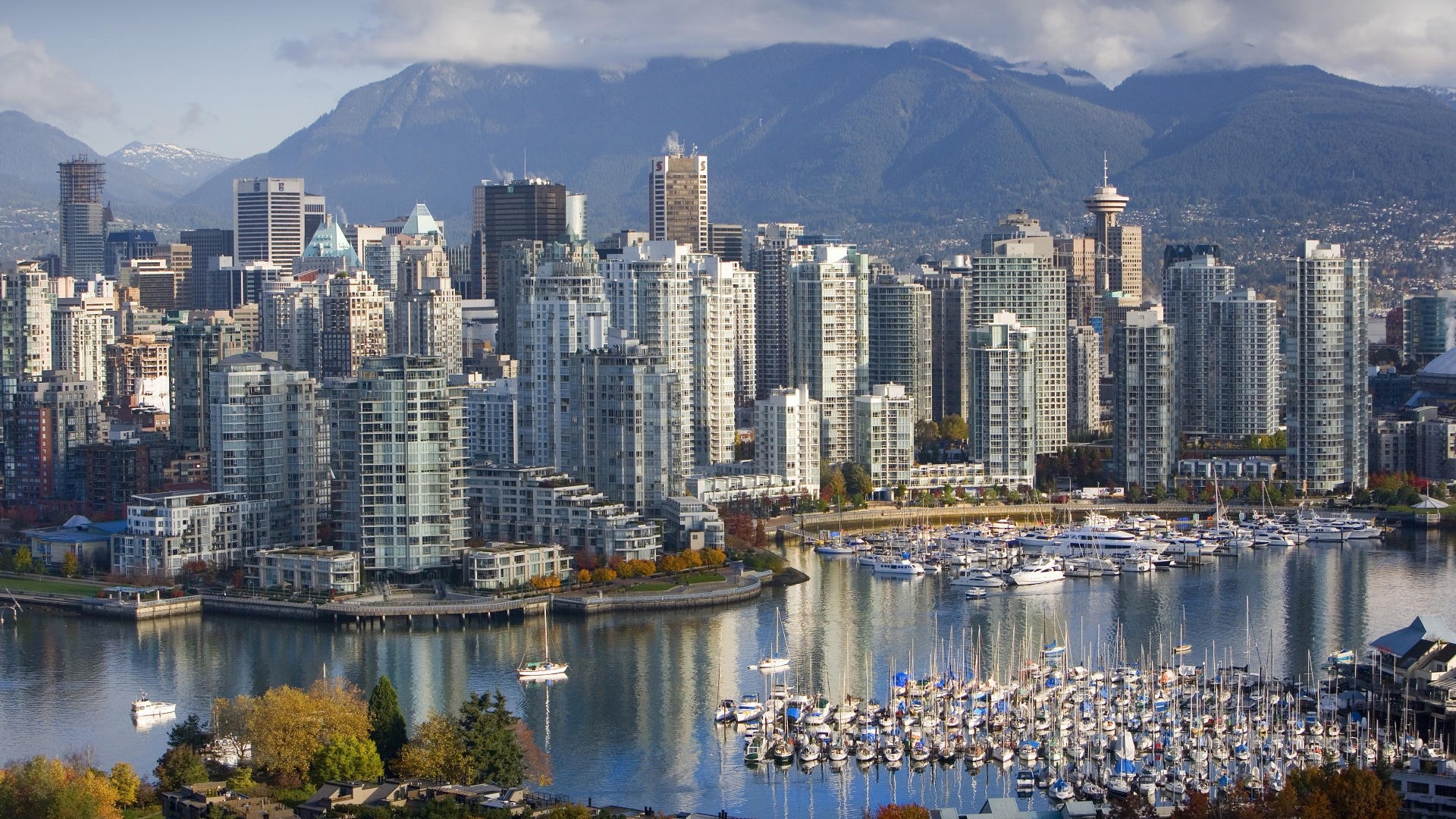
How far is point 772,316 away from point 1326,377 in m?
20.0

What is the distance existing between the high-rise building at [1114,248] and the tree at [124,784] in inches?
2622

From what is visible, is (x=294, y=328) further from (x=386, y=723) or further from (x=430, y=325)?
(x=386, y=723)

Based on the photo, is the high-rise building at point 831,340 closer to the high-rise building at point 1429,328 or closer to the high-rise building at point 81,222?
the high-rise building at point 1429,328

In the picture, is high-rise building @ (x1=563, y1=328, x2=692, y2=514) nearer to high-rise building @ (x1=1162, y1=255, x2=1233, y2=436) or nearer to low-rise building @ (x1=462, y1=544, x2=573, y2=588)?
low-rise building @ (x1=462, y1=544, x2=573, y2=588)

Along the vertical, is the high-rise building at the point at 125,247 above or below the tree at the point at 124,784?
above

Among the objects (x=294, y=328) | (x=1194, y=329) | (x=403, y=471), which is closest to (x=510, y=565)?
(x=403, y=471)

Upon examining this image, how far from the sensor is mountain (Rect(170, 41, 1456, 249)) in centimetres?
12200

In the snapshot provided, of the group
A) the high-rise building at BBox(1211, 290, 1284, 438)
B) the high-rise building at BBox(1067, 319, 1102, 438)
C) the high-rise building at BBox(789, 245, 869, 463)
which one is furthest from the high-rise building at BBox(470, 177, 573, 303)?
the high-rise building at BBox(1211, 290, 1284, 438)

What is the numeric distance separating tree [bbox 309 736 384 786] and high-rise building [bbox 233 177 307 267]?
261 feet

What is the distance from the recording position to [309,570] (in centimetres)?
3600

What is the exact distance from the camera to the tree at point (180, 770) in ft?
76.8

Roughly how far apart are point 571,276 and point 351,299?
64.2 ft

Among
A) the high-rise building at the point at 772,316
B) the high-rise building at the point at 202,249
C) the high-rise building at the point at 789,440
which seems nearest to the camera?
the high-rise building at the point at 789,440

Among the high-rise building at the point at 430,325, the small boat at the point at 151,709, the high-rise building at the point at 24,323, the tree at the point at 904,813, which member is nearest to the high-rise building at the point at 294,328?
the high-rise building at the point at 430,325
